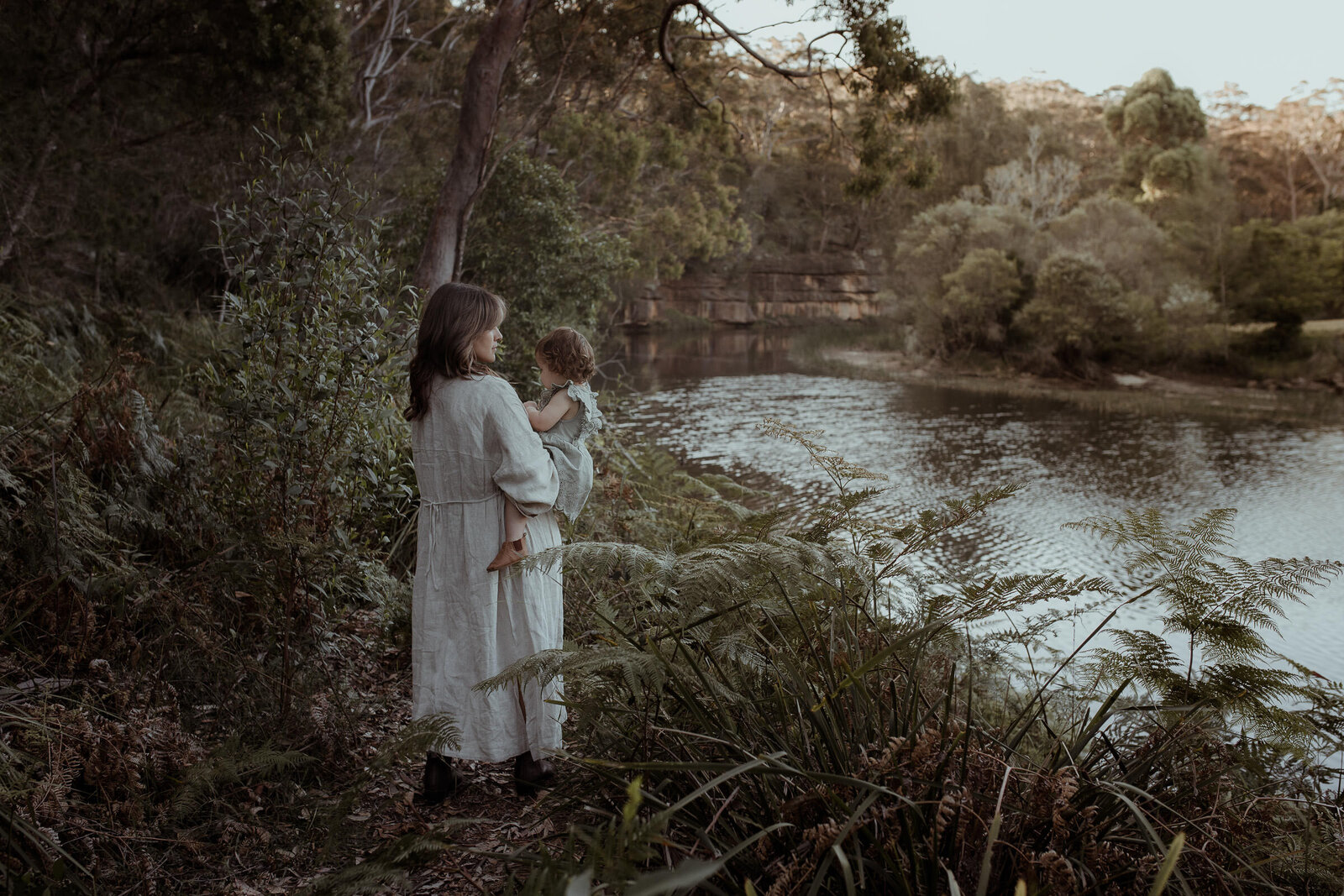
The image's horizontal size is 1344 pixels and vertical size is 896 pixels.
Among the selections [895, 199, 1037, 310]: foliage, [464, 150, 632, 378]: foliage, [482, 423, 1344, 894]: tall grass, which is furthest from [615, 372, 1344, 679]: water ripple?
[895, 199, 1037, 310]: foliage

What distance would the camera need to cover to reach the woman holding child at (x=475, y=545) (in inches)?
112

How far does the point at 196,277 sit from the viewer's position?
1232cm

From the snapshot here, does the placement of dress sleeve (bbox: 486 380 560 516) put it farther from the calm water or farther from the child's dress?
the calm water

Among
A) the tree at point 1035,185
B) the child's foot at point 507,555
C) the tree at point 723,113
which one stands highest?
the tree at point 1035,185

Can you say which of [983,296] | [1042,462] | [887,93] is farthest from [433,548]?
[983,296]

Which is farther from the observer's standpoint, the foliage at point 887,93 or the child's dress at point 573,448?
the foliage at point 887,93

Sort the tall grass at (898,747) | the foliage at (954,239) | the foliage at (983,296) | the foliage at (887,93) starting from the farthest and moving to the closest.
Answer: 1. the foliage at (954,239)
2. the foliage at (983,296)
3. the foliage at (887,93)
4. the tall grass at (898,747)

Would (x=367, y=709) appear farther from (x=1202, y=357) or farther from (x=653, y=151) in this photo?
(x=1202, y=357)

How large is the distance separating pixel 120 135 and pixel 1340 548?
13524mm

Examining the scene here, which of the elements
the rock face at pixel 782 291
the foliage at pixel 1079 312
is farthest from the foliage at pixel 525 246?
the rock face at pixel 782 291

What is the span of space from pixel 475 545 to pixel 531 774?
739 millimetres

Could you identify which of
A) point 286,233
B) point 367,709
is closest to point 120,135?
point 286,233

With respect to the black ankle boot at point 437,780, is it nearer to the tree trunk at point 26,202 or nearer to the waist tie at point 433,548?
the waist tie at point 433,548

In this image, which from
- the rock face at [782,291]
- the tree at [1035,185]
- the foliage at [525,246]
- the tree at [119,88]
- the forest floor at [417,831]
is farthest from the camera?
the rock face at [782,291]
